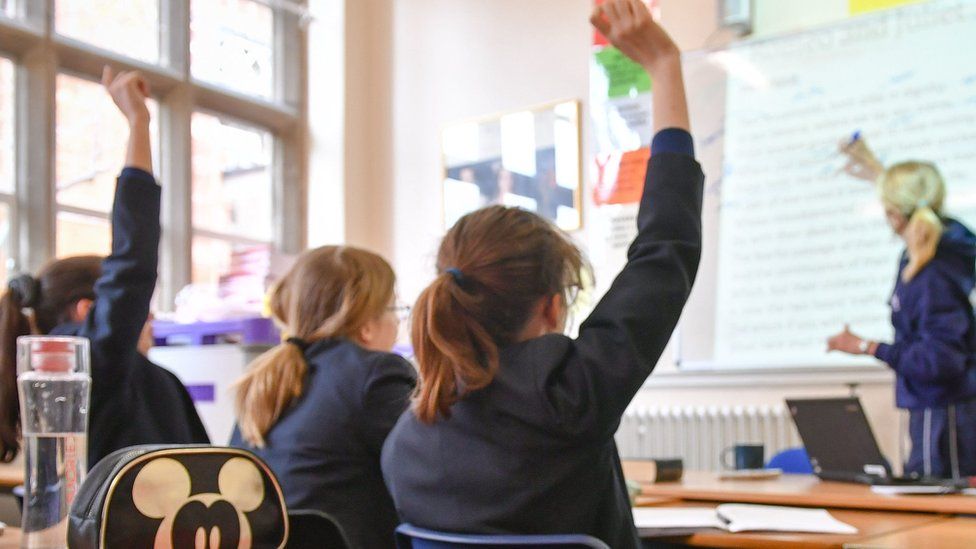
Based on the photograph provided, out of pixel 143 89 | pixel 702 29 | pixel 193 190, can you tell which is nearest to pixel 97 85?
pixel 193 190

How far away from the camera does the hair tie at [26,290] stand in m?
2.05

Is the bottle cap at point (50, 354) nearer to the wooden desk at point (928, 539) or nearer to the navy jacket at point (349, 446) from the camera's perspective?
the navy jacket at point (349, 446)

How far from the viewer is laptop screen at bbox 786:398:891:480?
2643 millimetres

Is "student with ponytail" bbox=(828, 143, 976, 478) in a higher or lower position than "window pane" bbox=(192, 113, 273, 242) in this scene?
lower

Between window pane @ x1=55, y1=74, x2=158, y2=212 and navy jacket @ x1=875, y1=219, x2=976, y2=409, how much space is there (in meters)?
3.24

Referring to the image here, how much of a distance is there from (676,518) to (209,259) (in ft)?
12.4

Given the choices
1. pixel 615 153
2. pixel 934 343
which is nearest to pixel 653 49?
pixel 934 343

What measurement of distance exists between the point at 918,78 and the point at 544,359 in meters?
3.17

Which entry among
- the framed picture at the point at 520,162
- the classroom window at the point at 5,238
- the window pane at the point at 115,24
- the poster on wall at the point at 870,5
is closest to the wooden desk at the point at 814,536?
the poster on wall at the point at 870,5

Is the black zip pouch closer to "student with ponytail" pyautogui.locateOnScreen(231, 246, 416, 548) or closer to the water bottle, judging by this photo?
the water bottle

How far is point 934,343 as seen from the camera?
10.3 ft

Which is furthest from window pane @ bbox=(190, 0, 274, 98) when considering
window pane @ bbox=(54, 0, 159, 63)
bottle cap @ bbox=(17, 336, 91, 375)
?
bottle cap @ bbox=(17, 336, 91, 375)

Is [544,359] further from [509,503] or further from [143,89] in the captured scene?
[143,89]

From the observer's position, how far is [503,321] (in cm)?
144
